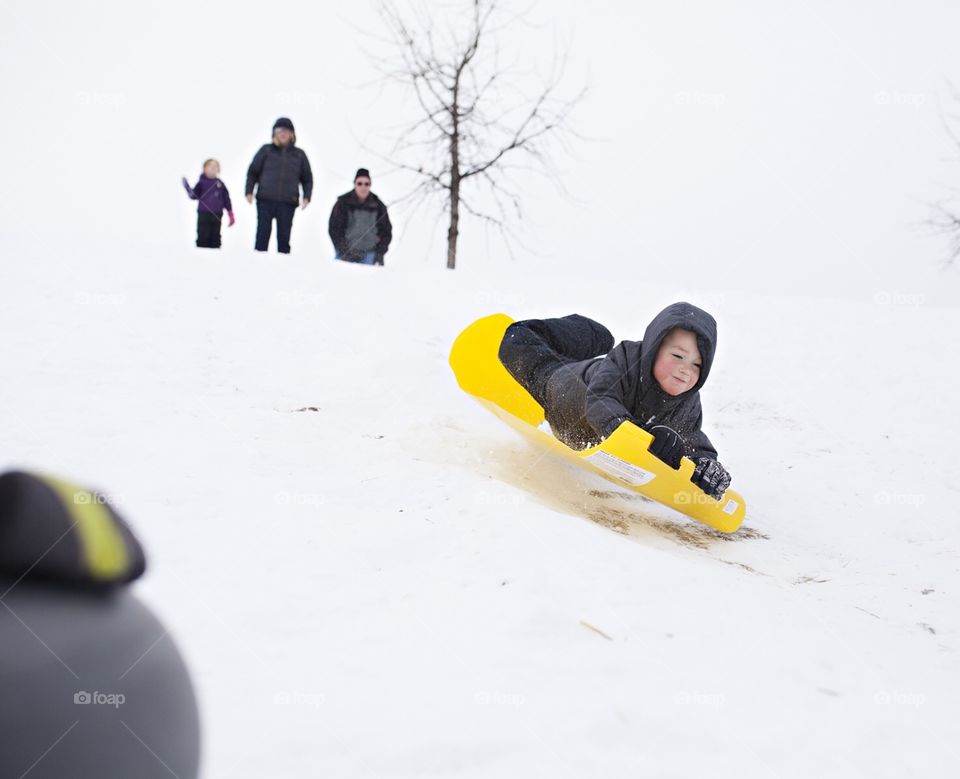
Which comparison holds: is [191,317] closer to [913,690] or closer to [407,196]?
[913,690]

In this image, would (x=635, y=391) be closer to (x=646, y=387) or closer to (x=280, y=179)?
(x=646, y=387)

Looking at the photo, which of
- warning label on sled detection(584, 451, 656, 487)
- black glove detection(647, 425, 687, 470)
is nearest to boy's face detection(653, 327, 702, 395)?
black glove detection(647, 425, 687, 470)

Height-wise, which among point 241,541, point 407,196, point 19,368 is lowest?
point 241,541

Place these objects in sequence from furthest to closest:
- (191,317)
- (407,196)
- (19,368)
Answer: (407,196) → (191,317) → (19,368)

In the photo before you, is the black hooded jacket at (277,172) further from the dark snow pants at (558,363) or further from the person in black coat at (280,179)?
the dark snow pants at (558,363)

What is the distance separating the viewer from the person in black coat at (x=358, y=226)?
8406 millimetres

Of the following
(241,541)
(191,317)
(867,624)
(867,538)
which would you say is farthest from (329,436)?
(867,538)

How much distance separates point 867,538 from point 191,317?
4.33 m

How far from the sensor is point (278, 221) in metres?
7.87

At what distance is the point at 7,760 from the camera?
35.5 inches

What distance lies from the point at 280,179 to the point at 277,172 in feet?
0.24

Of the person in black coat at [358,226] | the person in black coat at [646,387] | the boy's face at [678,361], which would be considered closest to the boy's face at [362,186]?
the person in black coat at [358,226]

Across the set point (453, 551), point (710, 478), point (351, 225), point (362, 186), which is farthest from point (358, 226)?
point (453, 551)

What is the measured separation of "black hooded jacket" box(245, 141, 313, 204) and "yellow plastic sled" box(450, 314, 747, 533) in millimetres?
4010
